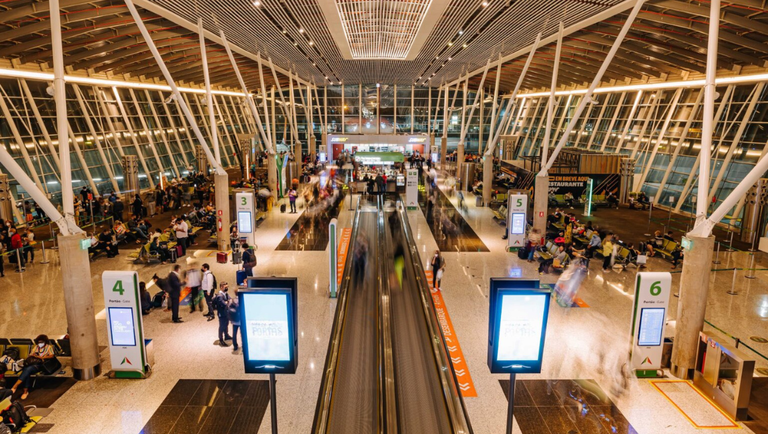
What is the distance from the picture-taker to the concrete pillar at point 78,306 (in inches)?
356

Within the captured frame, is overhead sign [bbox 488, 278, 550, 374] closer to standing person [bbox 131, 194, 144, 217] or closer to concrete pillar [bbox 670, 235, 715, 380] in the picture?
concrete pillar [bbox 670, 235, 715, 380]

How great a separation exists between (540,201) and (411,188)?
10007 millimetres

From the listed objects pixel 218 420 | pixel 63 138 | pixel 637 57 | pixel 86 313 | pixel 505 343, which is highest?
pixel 637 57

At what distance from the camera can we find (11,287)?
14.1m

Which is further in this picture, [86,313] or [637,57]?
[637,57]

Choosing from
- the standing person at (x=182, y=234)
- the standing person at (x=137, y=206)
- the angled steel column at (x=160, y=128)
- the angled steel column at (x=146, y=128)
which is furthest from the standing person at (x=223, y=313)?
the angled steel column at (x=160, y=128)

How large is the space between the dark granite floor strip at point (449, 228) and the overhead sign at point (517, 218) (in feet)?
3.51

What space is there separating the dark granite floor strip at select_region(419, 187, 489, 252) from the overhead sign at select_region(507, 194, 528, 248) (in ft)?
3.51

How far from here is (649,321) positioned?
9211mm

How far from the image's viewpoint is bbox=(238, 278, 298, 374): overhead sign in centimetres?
581

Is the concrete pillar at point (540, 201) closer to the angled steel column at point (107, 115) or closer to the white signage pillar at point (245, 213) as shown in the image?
the white signage pillar at point (245, 213)

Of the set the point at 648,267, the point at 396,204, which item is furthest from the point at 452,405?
the point at 396,204

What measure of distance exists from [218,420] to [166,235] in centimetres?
1146

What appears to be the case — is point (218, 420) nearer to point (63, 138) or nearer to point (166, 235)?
point (63, 138)
